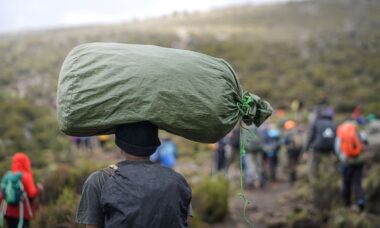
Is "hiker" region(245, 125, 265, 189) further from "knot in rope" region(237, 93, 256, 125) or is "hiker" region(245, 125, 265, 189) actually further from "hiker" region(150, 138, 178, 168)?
"knot in rope" region(237, 93, 256, 125)

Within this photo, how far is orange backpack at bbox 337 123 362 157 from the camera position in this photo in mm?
7277

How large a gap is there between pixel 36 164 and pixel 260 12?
59.1 meters

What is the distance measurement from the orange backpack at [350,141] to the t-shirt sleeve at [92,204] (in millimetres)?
5875

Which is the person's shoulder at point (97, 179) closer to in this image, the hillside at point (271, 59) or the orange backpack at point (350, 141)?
the orange backpack at point (350, 141)

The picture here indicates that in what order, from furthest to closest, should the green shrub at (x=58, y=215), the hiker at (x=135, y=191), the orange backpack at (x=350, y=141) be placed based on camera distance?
1. the orange backpack at (x=350, y=141)
2. the green shrub at (x=58, y=215)
3. the hiker at (x=135, y=191)

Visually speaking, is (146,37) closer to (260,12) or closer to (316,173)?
(260,12)

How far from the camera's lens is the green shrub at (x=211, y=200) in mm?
7586

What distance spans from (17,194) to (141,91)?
3348mm

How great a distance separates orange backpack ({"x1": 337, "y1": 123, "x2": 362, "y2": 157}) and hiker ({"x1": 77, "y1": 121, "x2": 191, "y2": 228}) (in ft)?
18.1

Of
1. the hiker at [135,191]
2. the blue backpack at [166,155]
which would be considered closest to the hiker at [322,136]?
the blue backpack at [166,155]

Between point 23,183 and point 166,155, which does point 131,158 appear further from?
point 166,155

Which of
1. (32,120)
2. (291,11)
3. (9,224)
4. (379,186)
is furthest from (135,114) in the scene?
(291,11)

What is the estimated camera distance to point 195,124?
2424 millimetres

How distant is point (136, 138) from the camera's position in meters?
2.38
